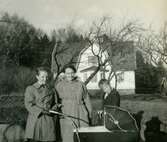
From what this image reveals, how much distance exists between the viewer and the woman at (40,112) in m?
1.84

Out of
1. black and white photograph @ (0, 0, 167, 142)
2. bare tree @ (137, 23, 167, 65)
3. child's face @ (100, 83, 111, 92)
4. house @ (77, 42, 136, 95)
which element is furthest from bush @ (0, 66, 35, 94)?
bare tree @ (137, 23, 167, 65)

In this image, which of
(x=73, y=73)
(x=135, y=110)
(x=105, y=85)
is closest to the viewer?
(x=73, y=73)

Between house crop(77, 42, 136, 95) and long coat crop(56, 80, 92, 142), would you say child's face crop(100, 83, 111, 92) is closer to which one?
house crop(77, 42, 136, 95)

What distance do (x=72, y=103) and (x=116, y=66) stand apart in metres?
0.54

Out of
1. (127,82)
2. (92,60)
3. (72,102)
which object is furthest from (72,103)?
(127,82)

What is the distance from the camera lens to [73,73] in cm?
203

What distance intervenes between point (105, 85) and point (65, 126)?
45 centimetres

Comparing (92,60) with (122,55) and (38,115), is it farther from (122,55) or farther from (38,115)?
(38,115)

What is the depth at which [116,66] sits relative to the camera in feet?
7.61

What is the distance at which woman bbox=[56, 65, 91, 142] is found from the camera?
79.4 inches

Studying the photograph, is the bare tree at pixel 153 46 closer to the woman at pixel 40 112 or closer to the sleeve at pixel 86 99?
the sleeve at pixel 86 99

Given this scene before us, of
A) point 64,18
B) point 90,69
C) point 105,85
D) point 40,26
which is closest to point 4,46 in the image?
point 40,26

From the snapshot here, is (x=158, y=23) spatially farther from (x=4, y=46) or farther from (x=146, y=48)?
(x=4, y=46)

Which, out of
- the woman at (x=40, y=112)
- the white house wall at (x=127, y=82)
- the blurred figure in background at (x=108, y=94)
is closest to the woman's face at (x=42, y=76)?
the woman at (x=40, y=112)
